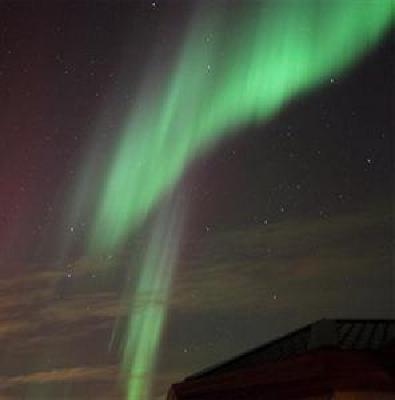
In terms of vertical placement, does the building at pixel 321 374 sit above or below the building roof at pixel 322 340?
below

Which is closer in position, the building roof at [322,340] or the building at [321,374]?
the building at [321,374]

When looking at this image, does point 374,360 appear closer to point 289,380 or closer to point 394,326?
point 289,380

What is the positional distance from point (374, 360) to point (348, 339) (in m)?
1.67

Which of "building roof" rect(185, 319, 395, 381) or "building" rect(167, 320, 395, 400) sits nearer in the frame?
"building" rect(167, 320, 395, 400)

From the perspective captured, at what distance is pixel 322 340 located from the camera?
44.1 ft

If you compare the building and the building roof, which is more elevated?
the building roof

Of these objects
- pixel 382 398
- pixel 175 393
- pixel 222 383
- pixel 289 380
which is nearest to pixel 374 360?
pixel 382 398

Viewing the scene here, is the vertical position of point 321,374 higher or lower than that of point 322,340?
lower

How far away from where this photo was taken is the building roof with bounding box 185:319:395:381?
43.8ft

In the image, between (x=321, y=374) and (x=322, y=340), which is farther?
(x=322, y=340)

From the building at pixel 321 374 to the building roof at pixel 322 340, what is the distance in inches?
0.7

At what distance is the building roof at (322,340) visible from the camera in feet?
43.8

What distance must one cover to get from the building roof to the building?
0.06ft

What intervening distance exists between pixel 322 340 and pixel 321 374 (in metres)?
1.25
